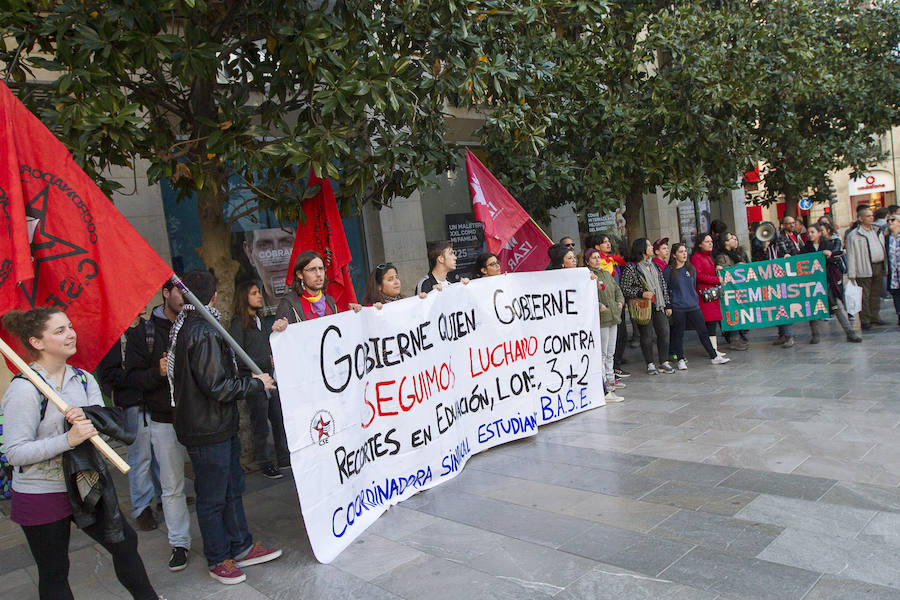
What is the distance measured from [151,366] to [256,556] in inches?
61.0

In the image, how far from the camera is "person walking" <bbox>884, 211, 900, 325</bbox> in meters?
9.94

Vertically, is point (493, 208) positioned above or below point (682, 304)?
above

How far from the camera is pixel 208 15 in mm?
6020

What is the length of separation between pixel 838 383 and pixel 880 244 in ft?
12.9

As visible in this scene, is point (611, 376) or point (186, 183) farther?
point (611, 376)

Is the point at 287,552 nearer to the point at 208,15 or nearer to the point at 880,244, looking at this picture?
the point at 208,15

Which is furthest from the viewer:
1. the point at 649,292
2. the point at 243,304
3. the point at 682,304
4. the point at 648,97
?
the point at 648,97

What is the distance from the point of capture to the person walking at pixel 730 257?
1027 cm

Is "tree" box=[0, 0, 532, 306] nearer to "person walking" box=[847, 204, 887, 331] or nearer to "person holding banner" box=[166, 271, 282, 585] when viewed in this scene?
"person holding banner" box=[166, 271, 282, 585]

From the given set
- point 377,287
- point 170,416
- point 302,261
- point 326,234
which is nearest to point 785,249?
point 377,287

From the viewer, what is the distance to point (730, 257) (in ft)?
34.6

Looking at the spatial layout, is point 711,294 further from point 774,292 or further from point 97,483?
point 97,483

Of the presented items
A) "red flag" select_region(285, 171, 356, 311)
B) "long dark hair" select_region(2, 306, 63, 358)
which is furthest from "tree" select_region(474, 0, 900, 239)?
"long dark hair" select_region(2, 306, 63, 358)

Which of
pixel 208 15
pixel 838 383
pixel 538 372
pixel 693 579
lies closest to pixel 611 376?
pixel 538 372
